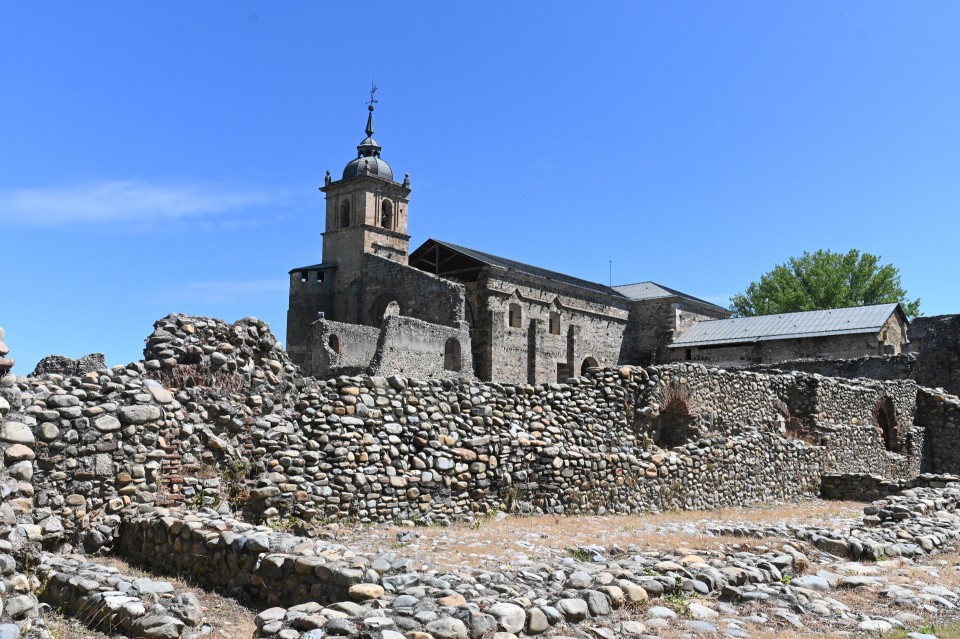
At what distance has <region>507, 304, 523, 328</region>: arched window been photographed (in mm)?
44969

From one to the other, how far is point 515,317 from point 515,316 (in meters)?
0.05

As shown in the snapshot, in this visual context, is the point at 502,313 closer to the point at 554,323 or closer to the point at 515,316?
the point at 515,316

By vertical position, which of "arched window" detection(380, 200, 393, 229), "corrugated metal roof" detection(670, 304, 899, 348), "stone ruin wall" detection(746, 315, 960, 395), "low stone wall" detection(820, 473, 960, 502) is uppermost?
"arched window" detection(380, 200, 393, 229)

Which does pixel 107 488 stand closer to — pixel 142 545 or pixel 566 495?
pixel 142 545

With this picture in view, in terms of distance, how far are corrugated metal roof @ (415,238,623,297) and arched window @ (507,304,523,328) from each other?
6.63ft

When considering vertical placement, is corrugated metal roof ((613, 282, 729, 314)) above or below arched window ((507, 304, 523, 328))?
above

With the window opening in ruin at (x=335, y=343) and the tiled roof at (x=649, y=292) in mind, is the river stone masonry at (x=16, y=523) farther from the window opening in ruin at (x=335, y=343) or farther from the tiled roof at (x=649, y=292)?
the tiled roof at (x=649, y=292)

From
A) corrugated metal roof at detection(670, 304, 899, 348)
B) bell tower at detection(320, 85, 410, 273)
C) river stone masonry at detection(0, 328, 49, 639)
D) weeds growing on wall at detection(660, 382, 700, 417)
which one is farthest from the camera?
bell tower at detection(320, 85, 410, 273)

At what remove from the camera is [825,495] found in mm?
15516

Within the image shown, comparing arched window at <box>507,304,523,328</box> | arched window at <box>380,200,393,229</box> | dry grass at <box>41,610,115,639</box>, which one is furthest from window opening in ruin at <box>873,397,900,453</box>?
arched window at <box>380,200,393,229</box>

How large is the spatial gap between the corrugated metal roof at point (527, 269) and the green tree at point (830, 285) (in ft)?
43.6

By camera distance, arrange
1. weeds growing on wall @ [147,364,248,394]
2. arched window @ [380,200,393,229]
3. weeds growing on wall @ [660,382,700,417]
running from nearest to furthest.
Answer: weeds growing on wall @ [147,364,248,394] → weeds growing on wall @ [660,382,700,417] → arched window @ [380,200,393,229]

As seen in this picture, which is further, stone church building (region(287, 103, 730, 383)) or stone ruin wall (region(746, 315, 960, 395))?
stone church building (region(287, 103, 730, 383))

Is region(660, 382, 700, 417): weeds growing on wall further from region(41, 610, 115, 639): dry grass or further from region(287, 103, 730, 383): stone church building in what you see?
region(287, 103, 730, 383): stone church building
